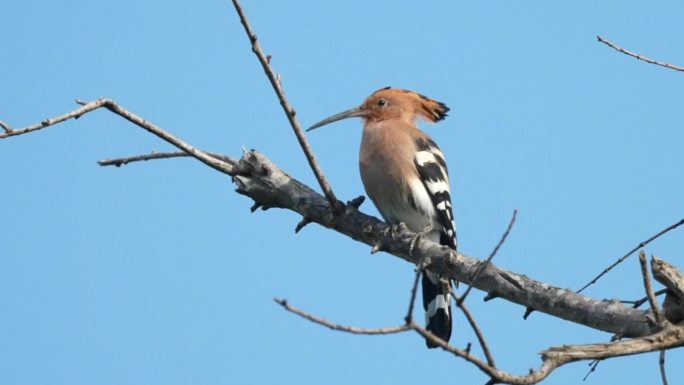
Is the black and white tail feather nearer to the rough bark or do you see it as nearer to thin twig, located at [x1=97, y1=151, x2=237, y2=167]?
the rough bark

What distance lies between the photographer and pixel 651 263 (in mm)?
2646

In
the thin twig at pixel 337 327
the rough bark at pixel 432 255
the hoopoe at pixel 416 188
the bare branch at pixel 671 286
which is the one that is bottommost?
the thin twig at pixel 337 327

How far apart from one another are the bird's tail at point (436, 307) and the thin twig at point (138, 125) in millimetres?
1285

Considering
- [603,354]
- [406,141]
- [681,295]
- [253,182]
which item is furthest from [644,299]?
[406,141]

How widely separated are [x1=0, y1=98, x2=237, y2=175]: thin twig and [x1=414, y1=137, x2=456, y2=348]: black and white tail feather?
→ 1.17 m

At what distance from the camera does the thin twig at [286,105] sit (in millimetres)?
3242

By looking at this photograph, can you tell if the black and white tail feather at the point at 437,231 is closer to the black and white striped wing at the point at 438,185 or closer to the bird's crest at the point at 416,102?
the black and white striped wing at the point at 438,185

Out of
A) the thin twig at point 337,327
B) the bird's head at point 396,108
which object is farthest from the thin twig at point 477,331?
the bird's head at point 396,108

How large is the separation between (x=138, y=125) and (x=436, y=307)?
1922 millimetres

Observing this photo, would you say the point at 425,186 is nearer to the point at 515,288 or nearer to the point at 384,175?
the point at 384,175

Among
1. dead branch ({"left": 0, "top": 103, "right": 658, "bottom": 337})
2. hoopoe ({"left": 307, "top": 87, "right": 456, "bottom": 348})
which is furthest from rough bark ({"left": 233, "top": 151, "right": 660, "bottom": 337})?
hoopoe ({"left": 307, "top": 87, "right": 456, "bottom": 348})

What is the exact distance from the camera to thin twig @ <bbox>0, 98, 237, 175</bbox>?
3.12 meters

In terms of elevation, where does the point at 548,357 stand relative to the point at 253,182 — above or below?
below

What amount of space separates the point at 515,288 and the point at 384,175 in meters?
1.58
